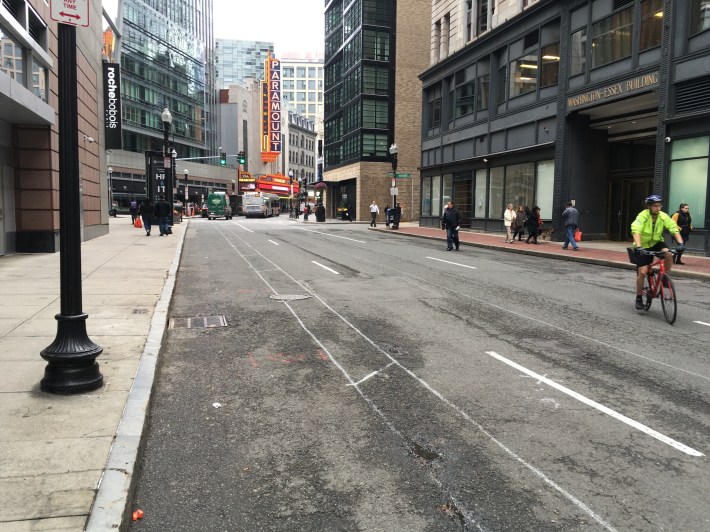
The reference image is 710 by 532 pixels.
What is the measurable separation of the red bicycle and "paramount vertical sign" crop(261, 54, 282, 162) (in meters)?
94.2

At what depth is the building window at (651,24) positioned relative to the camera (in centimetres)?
2011

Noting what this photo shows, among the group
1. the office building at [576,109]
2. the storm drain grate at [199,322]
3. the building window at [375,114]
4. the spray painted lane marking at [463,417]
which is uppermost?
the building window at [375,114]

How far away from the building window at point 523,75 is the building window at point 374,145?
27.9 meters

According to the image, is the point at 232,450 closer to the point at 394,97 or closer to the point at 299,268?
the point at 299,268

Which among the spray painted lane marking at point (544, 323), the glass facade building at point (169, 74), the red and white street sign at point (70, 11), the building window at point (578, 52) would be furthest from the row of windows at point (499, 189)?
the glass facade building at point (169, 74)

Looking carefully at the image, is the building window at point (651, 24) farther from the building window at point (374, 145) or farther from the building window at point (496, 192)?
the building window at point (374, 145)

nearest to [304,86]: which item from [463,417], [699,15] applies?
[699,15]

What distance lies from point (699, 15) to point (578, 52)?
20.1 ft

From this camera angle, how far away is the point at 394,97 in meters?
56.2

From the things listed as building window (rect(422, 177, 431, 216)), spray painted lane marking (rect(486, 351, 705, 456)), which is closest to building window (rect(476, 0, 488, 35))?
building window (rect(422, 177, 431, 216))

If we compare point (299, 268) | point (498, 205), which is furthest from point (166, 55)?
point (299, 268)

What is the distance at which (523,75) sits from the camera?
28.1 metres

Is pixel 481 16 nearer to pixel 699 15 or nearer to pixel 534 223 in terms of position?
pixel 534 223

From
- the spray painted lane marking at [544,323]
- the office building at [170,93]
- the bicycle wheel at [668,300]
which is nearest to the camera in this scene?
the spray painted lane marking at [544,323]
